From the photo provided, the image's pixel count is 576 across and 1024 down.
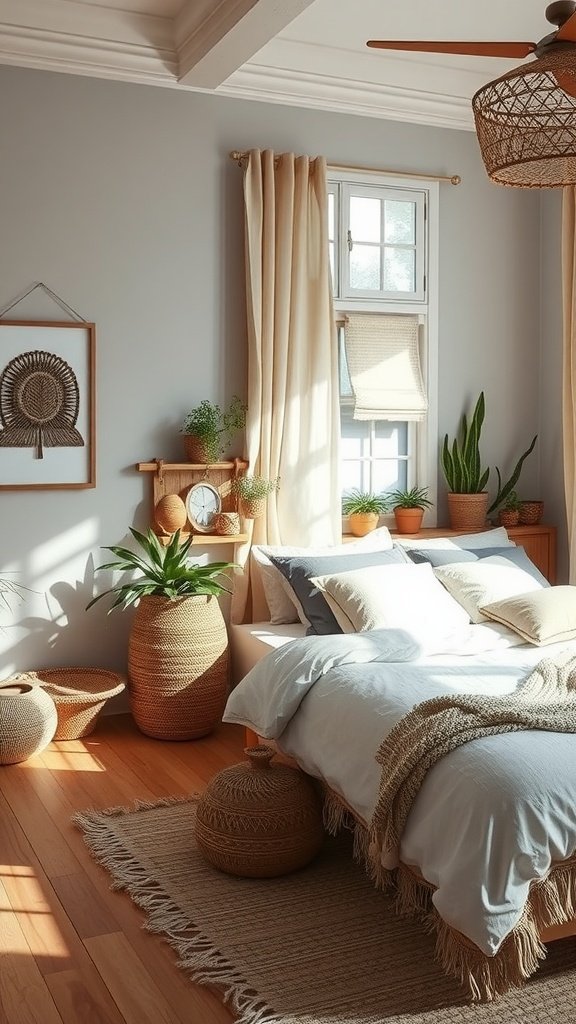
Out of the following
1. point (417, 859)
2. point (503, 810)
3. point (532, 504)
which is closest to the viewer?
point (503, 810)

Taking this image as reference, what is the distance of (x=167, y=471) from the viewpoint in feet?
15.8

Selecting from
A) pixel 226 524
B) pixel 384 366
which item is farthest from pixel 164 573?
pixel 384 366

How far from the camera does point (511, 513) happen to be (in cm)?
555

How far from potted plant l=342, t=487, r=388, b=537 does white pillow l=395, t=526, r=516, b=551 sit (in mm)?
161

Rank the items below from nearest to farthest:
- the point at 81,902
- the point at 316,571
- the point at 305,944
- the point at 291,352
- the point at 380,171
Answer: the point at 305,944
the point at 81,902
the point at 316,571
the point at 291,352
the point at 380,171

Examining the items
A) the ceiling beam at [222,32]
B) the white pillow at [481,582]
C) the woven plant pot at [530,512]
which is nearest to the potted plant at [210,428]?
the white pillow at [481,582]

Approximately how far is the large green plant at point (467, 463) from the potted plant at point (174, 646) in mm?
1502

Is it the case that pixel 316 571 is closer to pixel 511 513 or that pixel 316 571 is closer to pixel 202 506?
pixel 202 506

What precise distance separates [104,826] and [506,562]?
2141 millimetres

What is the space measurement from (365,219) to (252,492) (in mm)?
1543

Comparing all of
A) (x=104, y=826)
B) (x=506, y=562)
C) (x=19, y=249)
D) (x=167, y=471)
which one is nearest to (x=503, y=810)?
(x=104, y=826)

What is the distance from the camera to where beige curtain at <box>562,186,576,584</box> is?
5.31 meters

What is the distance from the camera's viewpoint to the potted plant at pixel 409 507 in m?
5.28

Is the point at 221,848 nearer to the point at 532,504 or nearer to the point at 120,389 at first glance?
the point at 120,389
